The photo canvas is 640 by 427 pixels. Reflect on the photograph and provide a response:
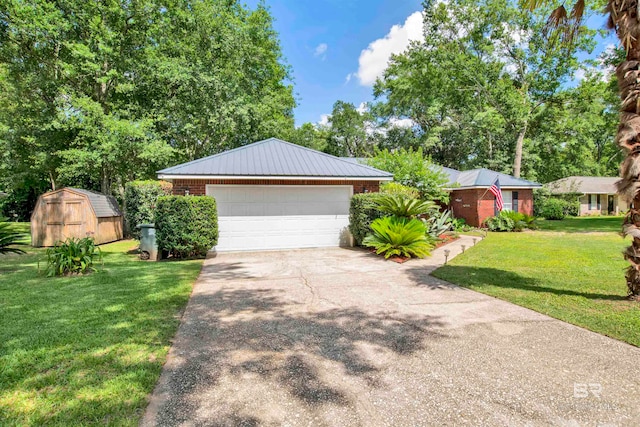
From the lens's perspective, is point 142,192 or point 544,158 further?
point 544,158

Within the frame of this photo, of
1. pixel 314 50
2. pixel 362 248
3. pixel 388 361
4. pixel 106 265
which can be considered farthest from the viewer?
pixel 314 50

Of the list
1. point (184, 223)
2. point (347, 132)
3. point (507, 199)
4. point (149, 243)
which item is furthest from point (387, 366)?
point (347, 132)

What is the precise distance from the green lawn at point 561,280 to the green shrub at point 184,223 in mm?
6399

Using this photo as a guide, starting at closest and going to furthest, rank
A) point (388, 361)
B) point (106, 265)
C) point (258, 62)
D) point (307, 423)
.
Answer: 1. point (307, 423)
2. point (388, 361)
3. point (106, 265)
4. point (258, 62)

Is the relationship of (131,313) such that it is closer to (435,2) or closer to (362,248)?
(362,248)

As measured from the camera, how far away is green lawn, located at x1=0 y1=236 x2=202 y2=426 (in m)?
2.44

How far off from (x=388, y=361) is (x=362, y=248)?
27.0ft

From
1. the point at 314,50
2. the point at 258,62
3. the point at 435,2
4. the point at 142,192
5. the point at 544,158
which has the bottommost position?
the point at 142,192

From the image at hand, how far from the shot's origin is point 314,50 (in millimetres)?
22328

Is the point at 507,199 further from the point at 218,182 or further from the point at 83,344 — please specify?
the point at 83,344

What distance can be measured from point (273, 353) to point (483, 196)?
18142 millimetres

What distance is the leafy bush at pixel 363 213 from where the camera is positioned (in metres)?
10.3

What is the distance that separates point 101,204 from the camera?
13.7 metres

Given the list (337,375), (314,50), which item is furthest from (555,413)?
(314,50)
